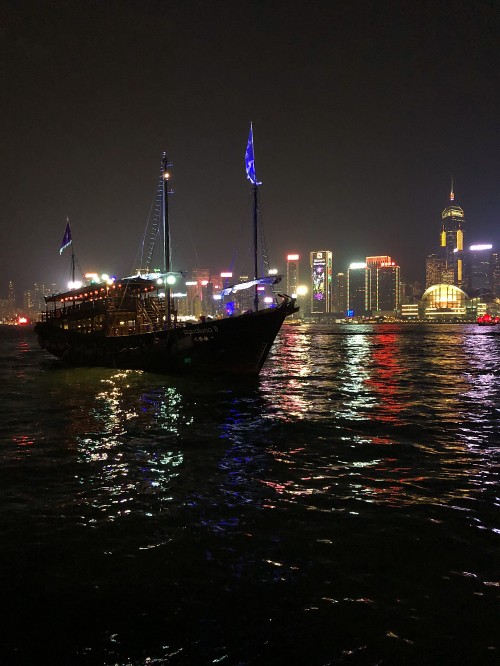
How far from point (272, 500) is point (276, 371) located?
25.0m

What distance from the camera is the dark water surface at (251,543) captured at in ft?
15.4

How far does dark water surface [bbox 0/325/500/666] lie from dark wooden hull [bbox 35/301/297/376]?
37.3 ft

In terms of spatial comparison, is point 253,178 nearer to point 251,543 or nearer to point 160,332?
point 160,332

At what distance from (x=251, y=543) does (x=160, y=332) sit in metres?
23.5

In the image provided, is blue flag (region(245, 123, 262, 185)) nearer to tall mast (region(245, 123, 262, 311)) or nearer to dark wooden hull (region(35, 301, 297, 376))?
tall mast (region(245, 123, 262, 311))

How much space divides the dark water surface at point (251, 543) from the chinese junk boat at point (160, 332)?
1165cm

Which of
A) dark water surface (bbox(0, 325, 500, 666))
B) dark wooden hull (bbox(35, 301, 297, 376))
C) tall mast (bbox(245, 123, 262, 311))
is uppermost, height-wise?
tall mast (bbox(245, 123, 262, 311))

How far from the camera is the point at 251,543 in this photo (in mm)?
6723

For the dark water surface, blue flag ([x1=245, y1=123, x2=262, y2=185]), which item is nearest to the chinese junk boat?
blue flag ([x1=245, y1=123, x2=262, y2=185])

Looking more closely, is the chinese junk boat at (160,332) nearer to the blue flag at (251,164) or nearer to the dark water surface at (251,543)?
the blue flag at (251,164)

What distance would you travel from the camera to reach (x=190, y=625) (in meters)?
4.89

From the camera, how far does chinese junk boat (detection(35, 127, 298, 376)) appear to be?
26516 mm

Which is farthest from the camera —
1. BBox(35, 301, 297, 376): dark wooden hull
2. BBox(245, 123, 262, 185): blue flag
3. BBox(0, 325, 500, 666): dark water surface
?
BBox(245, 123, 262, 185): blue flag

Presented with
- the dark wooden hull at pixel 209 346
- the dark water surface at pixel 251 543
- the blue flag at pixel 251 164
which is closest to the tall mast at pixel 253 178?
the blue flag at pixel 251 164
